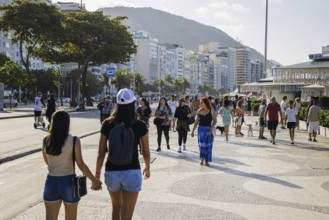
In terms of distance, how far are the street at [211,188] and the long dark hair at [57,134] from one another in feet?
6.70

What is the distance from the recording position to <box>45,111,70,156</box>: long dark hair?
4727 mm

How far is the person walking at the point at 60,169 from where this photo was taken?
15.4 feet

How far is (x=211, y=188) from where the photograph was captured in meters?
8.70

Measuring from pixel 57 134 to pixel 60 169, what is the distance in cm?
35

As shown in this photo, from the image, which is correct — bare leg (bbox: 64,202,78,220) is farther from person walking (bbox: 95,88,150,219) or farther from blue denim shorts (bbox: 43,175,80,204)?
person walking (bbox: 95,88,150,219)

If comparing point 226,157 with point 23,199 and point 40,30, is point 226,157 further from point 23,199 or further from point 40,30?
point 40,30

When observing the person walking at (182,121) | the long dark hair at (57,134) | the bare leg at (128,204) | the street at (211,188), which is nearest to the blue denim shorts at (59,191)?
the long dark hair at (57,134)

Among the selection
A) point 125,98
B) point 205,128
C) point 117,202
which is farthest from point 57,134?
point 205,128

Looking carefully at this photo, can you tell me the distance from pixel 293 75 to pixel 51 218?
206 ft

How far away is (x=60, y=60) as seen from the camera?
65.1 meters

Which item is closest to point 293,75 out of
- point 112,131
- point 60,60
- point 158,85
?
point 60,60

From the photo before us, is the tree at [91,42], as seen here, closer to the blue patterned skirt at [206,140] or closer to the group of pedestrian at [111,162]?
the blue patterned skirt at [206,140]

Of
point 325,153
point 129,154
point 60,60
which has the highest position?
point 60,60

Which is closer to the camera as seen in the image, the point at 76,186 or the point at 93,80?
the point at 76,186
